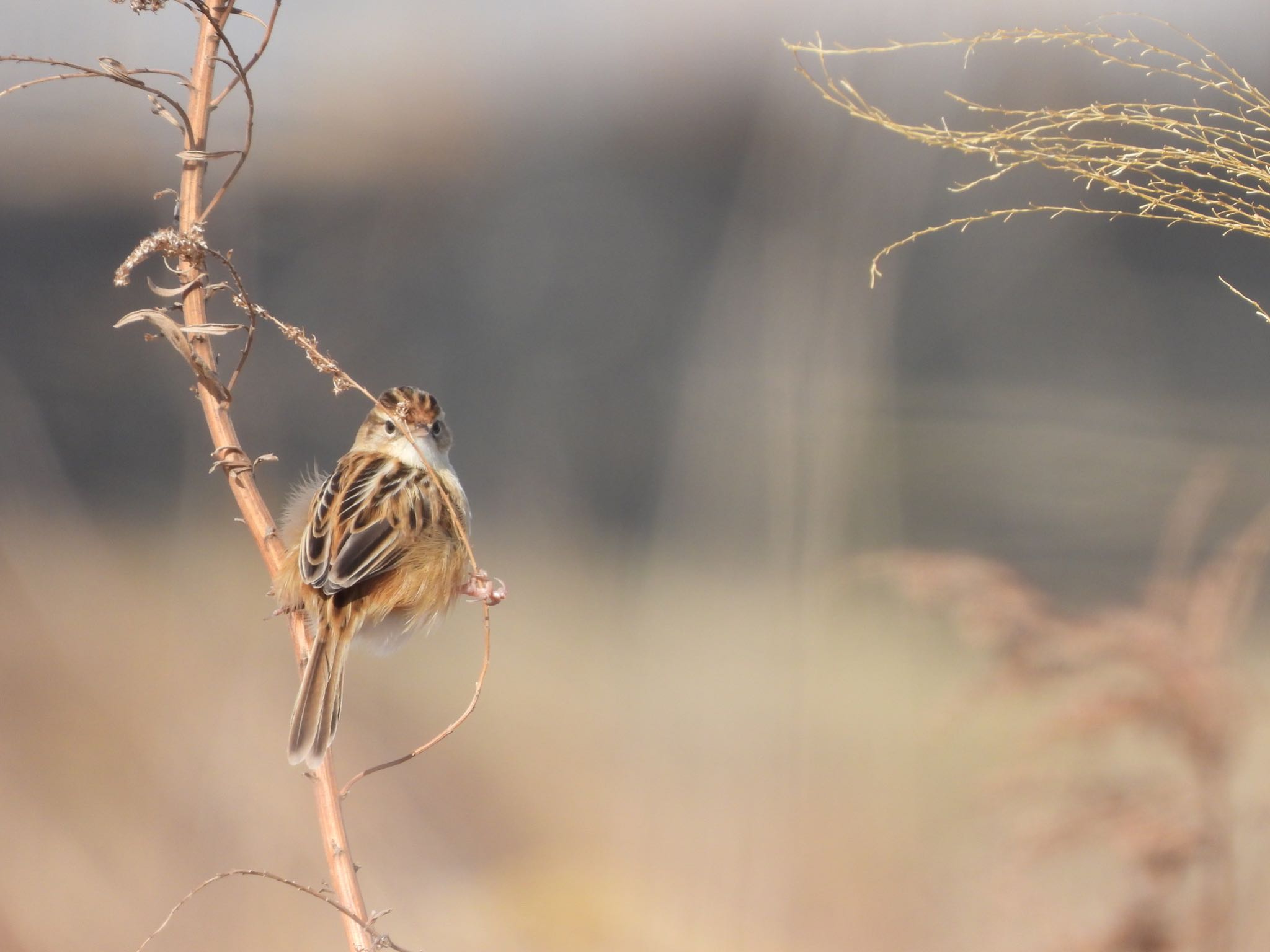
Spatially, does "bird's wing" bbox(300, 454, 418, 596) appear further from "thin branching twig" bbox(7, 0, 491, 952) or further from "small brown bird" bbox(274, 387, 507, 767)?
"thin branching twig" bbox(7, 0, 491, 952)

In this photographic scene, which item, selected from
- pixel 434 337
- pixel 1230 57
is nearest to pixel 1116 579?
pixel 1230 57

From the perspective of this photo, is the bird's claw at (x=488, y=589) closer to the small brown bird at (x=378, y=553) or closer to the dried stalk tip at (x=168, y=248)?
the small brown bird at (x=378, y=553)

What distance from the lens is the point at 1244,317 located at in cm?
169

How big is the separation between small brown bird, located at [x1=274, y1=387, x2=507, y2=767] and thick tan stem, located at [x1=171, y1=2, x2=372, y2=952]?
9 cm

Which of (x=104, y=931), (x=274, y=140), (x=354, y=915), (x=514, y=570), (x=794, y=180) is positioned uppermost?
(x=794, y=180)

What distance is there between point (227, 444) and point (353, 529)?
0.22 meters

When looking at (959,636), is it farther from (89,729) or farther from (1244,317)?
(89,729)

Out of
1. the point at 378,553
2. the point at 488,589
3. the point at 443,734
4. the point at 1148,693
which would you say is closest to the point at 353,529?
the point at 378,553

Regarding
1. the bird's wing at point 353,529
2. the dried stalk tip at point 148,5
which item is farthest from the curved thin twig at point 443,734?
the dried stalk tip at point 148,5

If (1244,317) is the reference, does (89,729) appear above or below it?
below

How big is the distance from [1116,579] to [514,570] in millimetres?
1110

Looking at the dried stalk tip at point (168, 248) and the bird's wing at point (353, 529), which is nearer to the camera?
the dried stalk tip at point (168, 248)

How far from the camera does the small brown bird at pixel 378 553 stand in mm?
658

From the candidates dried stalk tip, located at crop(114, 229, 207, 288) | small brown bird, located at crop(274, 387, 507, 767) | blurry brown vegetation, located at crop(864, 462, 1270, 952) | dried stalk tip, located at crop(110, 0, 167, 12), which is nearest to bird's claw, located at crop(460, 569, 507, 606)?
small brown bird, located at crop(274, 387, 507, 767)
